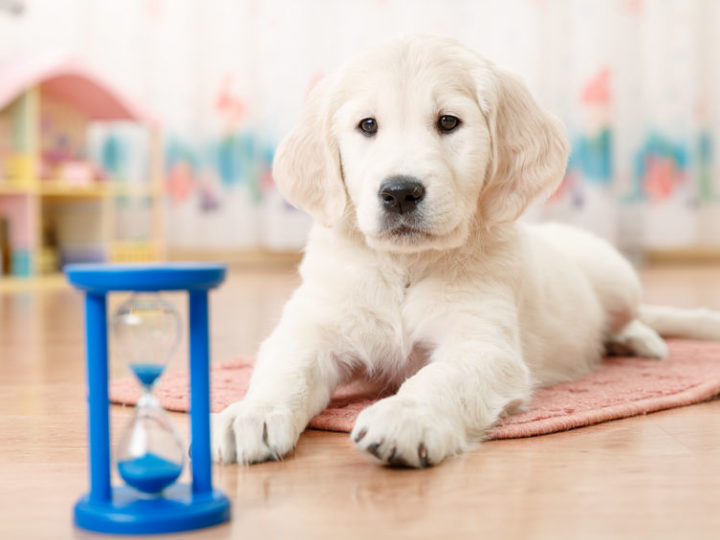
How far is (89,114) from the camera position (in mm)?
5594

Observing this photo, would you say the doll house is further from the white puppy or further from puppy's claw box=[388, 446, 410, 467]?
puppy's claw box=[388, 446, 410, 467]

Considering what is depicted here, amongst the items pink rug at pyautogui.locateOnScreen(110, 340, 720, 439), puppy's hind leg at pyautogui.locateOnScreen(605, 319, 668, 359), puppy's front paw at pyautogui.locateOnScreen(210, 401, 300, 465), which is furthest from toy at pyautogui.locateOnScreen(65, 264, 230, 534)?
puppy's hind leg at pyautogui.locateOnScreen(605, 319, 668, 359)

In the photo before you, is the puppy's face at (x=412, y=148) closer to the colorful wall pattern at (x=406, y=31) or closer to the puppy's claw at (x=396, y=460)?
the puppy's claw at (x=396, y=460)

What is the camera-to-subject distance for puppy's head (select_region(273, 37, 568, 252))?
1.56 meters

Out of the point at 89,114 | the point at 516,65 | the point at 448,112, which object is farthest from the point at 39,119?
the point at 448,112

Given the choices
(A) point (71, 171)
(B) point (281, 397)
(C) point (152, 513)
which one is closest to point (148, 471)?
(C) point (152, 513)

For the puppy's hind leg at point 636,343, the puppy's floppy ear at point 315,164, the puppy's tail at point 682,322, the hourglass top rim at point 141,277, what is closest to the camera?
the hourglass top rim at point 141,277

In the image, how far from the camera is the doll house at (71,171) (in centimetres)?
499

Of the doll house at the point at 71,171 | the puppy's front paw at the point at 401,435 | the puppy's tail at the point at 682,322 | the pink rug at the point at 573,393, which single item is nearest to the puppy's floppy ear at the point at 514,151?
the pink rug at the point at 573,393

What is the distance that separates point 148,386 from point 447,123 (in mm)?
815

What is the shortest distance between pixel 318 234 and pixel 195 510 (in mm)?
889

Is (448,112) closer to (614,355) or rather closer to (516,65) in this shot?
(614,355)

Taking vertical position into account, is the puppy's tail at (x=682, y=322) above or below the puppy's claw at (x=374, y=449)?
below

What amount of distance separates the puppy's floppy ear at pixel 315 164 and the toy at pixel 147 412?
75 centimetres
